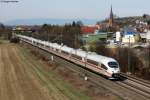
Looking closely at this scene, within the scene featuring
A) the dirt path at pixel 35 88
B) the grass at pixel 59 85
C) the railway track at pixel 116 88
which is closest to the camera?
the railway track at pixel 116 88

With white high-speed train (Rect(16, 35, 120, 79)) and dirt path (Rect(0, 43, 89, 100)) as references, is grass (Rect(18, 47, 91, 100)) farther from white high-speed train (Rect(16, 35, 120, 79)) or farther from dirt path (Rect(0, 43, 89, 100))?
white high-speed train (Rect(16, 35, 120, 79))

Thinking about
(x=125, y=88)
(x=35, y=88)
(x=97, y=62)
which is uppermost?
(x=97, y=62)

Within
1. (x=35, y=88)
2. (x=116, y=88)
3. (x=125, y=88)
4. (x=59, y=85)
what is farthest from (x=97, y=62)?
(x=35, y=88)

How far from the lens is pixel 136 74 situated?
4953cm

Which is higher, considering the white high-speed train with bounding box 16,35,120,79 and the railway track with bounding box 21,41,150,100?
the white high-speed train with bounding box 16,35,120,79

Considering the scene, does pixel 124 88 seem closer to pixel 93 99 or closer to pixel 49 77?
pixel 93 99

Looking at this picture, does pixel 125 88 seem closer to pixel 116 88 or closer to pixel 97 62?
pixel 116 88

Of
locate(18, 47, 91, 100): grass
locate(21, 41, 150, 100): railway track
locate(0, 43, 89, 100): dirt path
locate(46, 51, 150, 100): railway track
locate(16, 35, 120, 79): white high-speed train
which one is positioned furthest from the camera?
locate(16, 35, 120, 79): white high-speed train

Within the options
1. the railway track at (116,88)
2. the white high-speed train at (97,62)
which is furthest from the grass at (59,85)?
the white high-speed train at (97,62)

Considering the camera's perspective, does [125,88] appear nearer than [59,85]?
Yes

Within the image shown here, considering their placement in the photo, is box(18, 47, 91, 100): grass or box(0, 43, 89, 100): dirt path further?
box(0, 43, 89, 100): dirt path

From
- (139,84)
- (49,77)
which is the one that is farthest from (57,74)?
(139,84)

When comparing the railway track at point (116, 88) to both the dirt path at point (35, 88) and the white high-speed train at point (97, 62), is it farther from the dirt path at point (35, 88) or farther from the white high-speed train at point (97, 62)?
the dirt path at point (35, 88)

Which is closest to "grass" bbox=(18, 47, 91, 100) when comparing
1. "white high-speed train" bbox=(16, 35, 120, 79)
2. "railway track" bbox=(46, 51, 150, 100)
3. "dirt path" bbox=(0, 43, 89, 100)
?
"dirt path" bbox=(0, 43, 89, 100)
